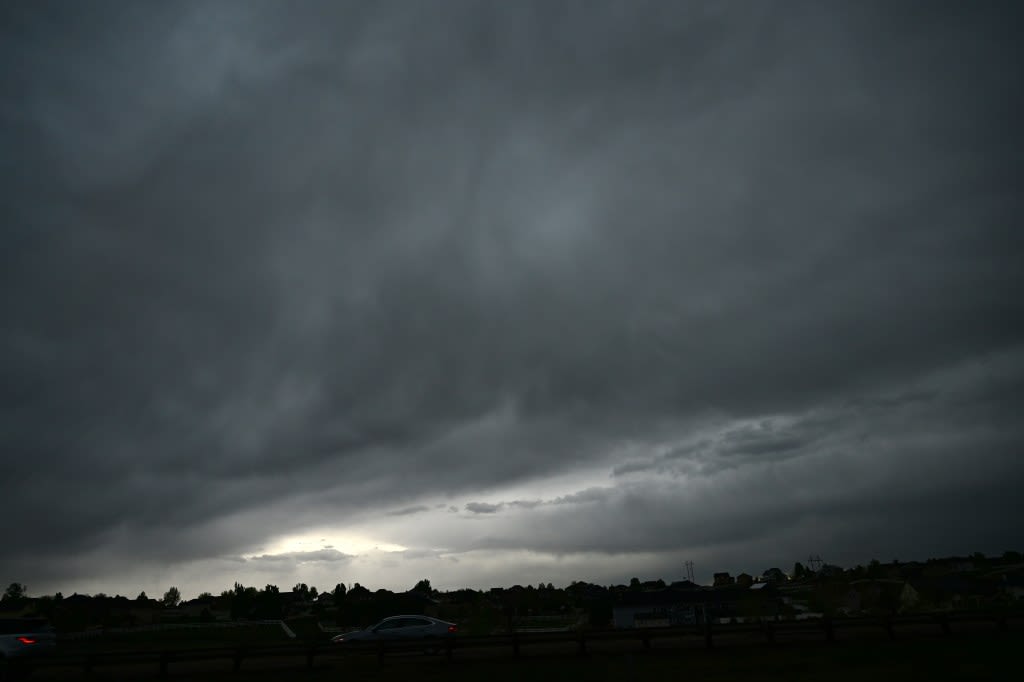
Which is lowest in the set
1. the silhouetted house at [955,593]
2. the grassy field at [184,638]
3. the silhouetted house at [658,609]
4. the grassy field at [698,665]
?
the silhouetted house at [955,593]

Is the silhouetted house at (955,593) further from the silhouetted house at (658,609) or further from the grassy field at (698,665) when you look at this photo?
the grassy field at (698,665)

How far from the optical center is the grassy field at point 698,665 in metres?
21.7

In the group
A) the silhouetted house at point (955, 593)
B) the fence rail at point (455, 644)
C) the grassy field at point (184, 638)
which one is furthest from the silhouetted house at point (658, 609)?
the fence rail at point (455, 644)

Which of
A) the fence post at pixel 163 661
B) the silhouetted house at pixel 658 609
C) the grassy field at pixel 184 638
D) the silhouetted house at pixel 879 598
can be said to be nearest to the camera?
the fence post at pixel 163 661

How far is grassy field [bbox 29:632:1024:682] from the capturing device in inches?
853

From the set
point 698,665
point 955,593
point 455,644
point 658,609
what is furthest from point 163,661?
point 955,593

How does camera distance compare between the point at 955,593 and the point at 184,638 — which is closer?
the point at 184,638

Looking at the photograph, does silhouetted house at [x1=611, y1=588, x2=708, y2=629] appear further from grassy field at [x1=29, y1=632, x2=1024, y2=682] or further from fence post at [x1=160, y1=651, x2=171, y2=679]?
fence post at [x1=160, y1=651, x2=171, y2=679]

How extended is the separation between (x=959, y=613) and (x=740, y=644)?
45.7ft

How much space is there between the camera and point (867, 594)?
298 feet

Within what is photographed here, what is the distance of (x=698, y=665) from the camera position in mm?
24562

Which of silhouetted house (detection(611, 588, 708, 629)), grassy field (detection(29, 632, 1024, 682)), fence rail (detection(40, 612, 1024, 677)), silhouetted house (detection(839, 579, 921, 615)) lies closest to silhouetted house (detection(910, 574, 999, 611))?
silhouetted house (detection(839, 579, 921, 615))

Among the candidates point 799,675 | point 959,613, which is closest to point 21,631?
point 799,675

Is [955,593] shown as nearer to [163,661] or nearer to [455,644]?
[455,644]
